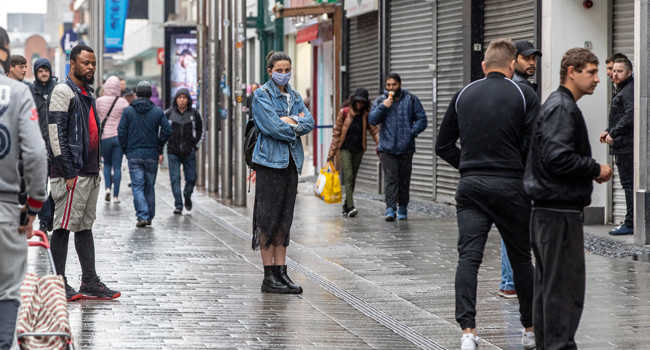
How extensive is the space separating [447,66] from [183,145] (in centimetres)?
435

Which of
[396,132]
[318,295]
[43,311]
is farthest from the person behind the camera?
[396,132]

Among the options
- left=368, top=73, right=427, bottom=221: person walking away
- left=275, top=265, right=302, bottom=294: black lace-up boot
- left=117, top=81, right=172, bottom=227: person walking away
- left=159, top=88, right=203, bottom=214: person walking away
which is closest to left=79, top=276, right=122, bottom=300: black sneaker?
left=275, top=265, right=302, bottom=294: black lace-up boot

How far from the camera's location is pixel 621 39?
457 inches

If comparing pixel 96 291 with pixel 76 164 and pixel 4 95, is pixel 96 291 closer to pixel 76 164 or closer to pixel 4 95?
pixel 76 164

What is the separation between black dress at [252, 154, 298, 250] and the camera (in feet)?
24.6

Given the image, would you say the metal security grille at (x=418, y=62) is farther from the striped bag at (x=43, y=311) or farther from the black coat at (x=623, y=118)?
the striped bag at (x=43, y=311)

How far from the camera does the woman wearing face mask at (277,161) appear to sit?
24.2 feet

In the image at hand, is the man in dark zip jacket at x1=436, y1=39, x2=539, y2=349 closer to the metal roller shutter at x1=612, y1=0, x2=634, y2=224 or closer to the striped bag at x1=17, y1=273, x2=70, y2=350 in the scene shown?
the striped bag at x1=17, y1=273, x2=70, y2=350

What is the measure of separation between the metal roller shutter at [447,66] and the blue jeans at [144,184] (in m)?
4.65

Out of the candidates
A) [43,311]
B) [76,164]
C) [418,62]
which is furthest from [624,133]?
[43,311]

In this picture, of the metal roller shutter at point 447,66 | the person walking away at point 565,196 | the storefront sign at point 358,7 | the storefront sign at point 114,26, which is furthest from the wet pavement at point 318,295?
the storefront sign at point 114,26

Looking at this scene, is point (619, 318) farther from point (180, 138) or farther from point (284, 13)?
point (284, 13)

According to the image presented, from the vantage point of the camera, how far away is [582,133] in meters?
4.71

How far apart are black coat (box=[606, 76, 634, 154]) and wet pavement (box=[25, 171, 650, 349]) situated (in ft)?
5.75
